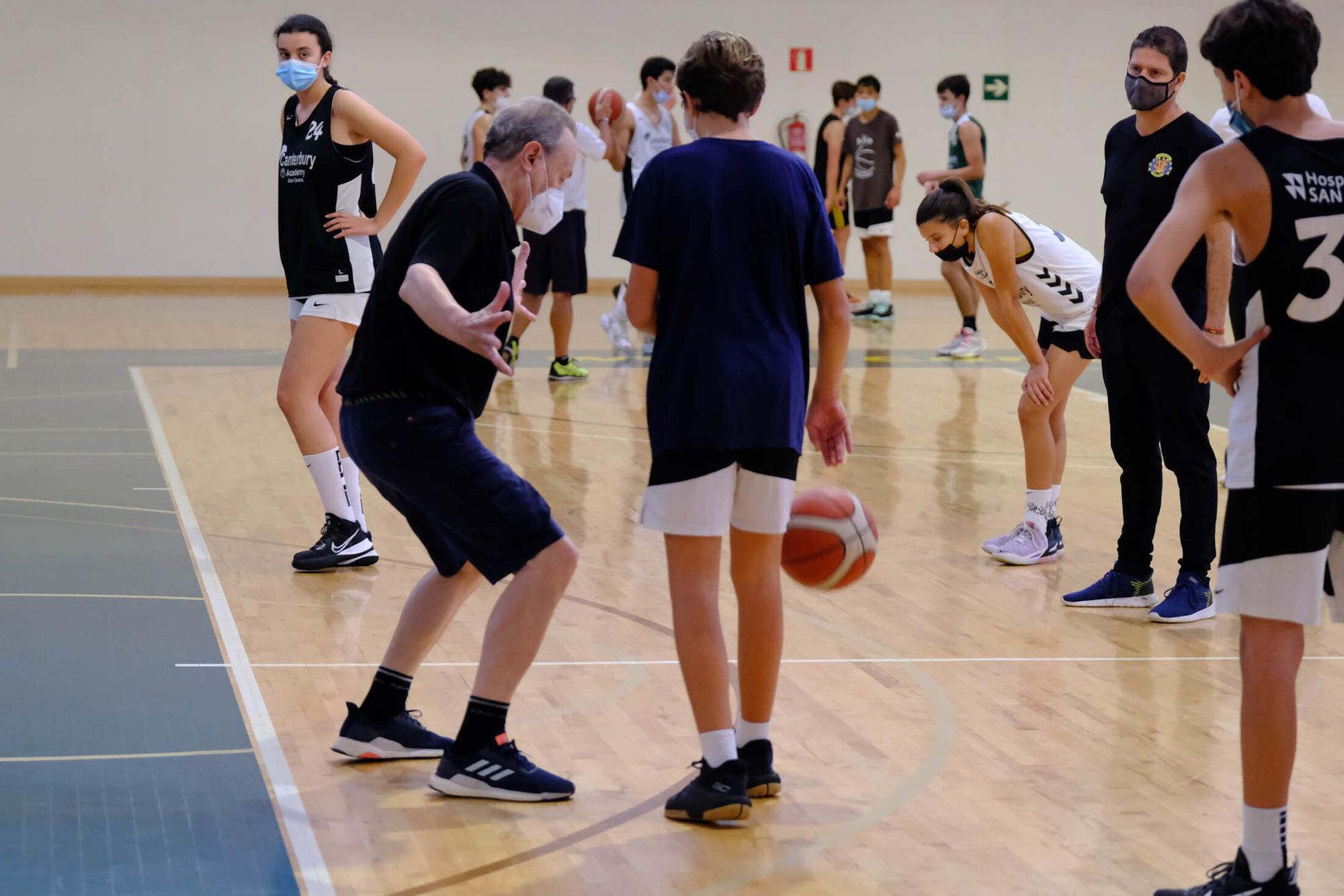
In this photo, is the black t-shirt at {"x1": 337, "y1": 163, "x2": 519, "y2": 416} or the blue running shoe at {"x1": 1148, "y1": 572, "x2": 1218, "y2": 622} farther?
the blue running shoe at {"x1": 1148, "y1": 572, "x2": 1218, "y2": 622}

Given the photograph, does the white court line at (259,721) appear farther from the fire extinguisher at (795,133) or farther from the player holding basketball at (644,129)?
the fire extinguisher at (795,133)

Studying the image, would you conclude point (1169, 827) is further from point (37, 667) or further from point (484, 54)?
point (484, 54)

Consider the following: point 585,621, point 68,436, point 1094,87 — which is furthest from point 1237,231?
point 1094,87

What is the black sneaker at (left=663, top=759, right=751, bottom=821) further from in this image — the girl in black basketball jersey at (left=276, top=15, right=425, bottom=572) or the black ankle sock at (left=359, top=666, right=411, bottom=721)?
the girl in black basketball jersey at (left=276, top=15, right=425, bottom=572)

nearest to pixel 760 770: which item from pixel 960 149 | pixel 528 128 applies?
pixel 528 128

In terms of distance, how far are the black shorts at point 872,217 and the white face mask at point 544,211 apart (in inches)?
462

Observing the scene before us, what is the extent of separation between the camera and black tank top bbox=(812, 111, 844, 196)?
15.4 meters

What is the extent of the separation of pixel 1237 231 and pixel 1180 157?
229 cm

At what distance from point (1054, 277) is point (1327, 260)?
118 inches

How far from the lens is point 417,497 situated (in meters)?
3.57

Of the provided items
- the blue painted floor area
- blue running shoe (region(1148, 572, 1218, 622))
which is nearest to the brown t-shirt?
the blue painted floor area

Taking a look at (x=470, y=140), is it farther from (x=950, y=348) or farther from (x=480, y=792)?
(x=480, y=792)

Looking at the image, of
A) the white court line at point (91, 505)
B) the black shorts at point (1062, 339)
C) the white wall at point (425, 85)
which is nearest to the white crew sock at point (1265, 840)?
the black shorts at point (1062, 339)

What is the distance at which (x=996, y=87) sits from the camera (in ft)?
60.1
